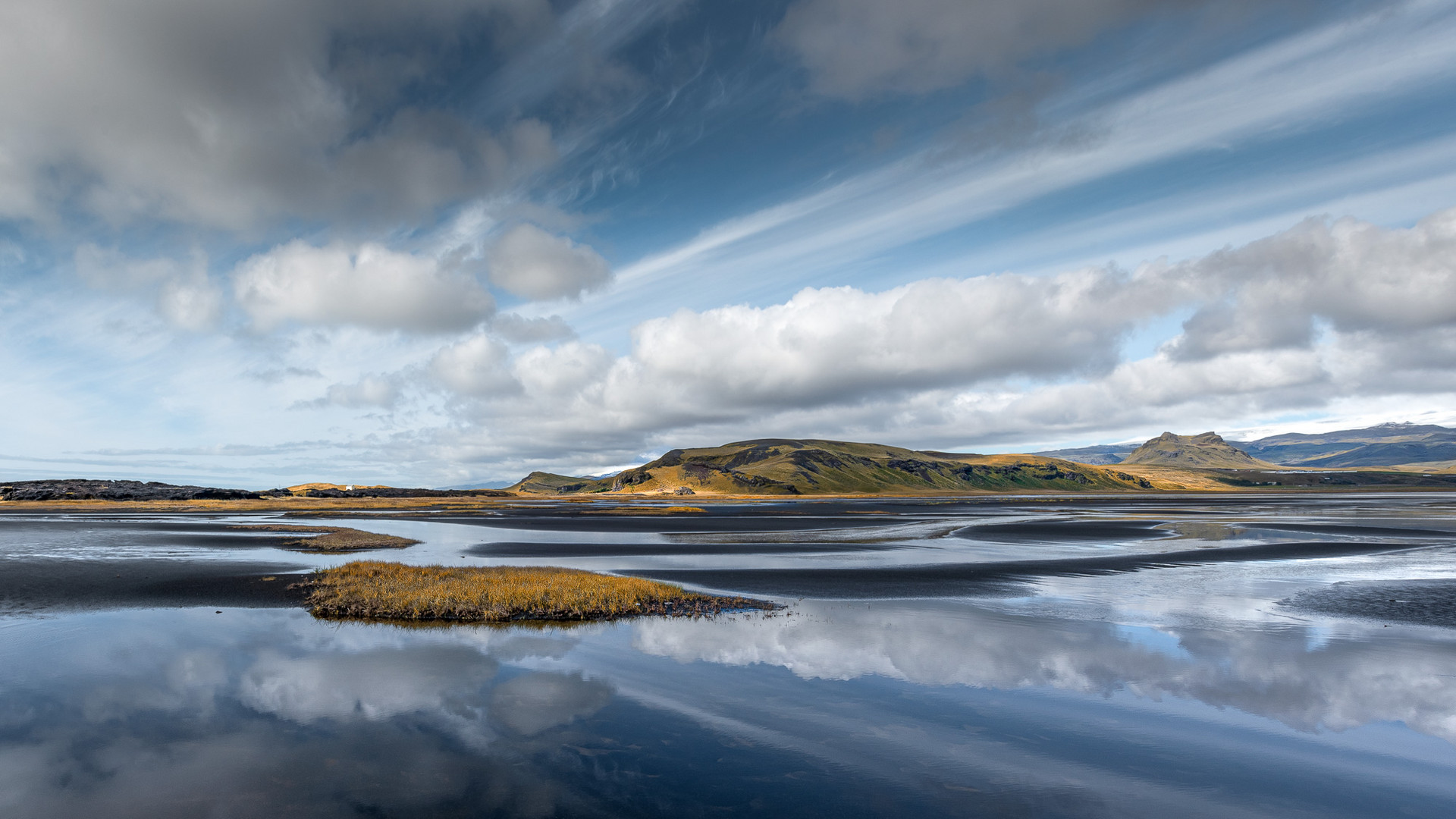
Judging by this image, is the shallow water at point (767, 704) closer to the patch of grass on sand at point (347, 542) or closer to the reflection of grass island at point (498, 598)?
the reflection of grass island at point (498, 598)

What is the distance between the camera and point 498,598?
29109 mm


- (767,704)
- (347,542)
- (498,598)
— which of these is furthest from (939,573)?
(347,542)

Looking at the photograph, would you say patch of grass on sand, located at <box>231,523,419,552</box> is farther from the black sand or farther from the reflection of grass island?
the black sand

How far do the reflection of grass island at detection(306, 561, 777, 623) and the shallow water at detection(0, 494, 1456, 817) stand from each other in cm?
182

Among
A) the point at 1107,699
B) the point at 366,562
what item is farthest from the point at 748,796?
the point at 366,562

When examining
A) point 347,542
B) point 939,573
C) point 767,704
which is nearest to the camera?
point 767,704

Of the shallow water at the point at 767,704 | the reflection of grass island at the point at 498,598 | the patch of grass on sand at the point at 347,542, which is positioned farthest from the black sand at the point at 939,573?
the patch of grass on sand at the point at 347,542

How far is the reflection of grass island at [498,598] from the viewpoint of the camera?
90.4 ft

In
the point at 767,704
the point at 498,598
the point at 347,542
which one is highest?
the point at 347,542

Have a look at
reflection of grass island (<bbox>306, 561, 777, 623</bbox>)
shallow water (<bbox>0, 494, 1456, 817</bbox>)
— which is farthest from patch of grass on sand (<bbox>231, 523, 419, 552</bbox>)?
reflection of grass island (<bbox>306, 561, 777, 623</bbox>)

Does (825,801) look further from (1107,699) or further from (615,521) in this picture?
(615,521)

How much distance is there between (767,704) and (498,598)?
16789mm

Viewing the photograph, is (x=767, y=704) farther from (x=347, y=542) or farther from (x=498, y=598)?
(x=347, y=542)

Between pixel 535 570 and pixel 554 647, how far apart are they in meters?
17.9
